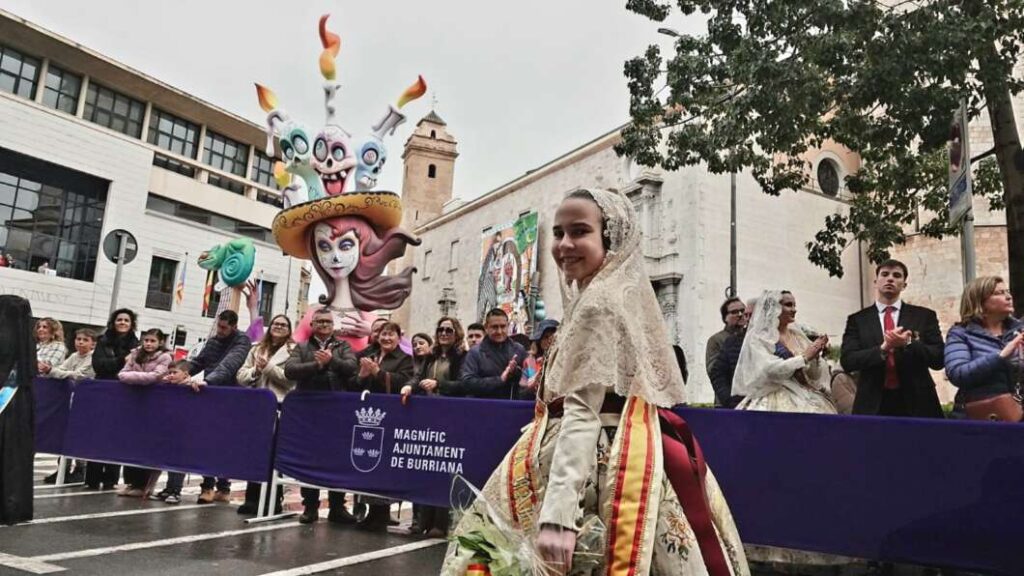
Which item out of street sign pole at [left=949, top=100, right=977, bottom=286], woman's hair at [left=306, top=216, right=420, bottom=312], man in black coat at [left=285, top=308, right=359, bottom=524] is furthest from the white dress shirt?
woman's hair at [left=306, top=216, right=420, bottom=312]

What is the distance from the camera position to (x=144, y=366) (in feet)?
23.7

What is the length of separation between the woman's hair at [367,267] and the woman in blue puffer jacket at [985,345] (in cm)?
809

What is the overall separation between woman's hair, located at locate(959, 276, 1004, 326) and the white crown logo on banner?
4187 millimetres

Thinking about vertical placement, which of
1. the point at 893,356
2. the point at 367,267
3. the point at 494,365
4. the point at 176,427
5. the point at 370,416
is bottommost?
the point at 176,427

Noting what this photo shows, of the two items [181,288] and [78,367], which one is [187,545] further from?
[181,288]

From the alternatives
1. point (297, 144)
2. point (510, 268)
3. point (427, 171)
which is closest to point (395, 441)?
Answer: point (297, 144)

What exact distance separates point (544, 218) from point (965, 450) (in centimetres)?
3106

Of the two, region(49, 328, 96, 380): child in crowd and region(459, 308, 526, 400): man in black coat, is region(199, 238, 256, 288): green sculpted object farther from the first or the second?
region(459, 308, 526, 400): man in black coat

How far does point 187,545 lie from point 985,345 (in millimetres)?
5311

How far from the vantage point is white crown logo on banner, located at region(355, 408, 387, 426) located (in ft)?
19.3

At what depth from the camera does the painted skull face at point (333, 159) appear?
11156 millimetres

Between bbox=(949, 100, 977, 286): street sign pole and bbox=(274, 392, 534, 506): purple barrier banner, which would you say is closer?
bbox=(949, 100, 977, 286): street sign pole

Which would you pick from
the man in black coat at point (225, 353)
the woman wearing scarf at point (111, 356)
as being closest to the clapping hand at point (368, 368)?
the man in black coat at point (225, 353)

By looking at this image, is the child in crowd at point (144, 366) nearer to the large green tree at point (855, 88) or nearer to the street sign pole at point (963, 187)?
the large green tree at point (855, 88)
